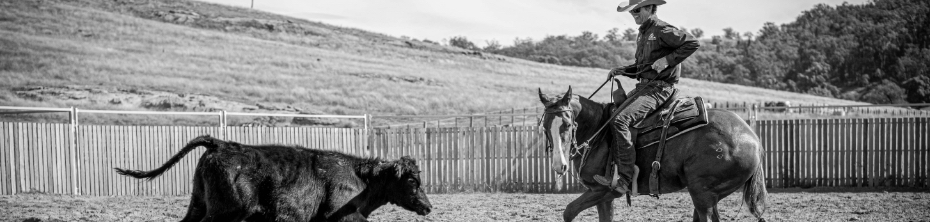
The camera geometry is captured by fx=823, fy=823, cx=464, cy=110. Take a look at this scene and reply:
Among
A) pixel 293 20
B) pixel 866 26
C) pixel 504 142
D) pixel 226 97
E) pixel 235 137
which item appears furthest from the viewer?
pixel 293 20

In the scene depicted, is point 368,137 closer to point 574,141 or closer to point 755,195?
point 574,141

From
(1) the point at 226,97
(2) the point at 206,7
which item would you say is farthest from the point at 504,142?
(2) the point at 206,7

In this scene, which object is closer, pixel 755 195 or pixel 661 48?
pixel 755 195

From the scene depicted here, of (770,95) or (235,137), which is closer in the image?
(235,137)

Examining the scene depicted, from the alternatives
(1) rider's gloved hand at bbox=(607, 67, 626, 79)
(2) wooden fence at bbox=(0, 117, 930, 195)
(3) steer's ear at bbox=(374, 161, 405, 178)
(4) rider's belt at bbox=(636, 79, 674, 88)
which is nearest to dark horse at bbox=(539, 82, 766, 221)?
(1) rider's gloved hand at bbox=(607, 67, 626, 79)

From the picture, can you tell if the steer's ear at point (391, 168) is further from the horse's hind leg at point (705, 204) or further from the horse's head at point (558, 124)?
the horse's hind leg at point (705, 204)

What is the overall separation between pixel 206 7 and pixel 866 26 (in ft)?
244

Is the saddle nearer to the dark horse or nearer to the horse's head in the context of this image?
the dark horse

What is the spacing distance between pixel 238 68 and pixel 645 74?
4949cm

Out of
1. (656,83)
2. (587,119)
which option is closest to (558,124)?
(587,119)

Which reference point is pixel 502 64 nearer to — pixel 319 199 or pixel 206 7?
pixel 206 7

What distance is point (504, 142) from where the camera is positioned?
18828 millimetres

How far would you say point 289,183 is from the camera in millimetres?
8125

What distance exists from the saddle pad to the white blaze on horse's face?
2.51 ft
